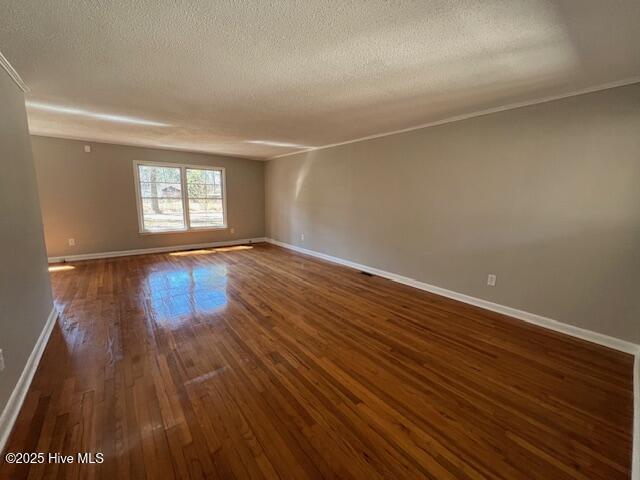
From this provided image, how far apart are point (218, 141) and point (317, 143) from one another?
1763 millimetres

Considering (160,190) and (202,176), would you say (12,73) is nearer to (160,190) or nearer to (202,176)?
(160,190)

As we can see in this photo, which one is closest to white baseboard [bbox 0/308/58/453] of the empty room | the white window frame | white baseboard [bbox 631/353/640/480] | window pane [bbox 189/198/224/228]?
the empty room

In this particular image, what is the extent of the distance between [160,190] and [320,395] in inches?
223

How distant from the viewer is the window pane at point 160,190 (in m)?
5.49

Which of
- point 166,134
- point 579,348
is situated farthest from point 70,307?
point 579,348

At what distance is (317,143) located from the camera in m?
4.79

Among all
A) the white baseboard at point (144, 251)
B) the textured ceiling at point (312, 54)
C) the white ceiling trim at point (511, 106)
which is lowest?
the white baseboard at point (144, 251)

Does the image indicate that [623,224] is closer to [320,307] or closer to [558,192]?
[558,192]

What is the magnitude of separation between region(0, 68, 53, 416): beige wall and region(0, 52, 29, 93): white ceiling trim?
0.05 meters

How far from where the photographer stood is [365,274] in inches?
172

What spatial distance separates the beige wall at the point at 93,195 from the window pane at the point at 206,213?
364 mm

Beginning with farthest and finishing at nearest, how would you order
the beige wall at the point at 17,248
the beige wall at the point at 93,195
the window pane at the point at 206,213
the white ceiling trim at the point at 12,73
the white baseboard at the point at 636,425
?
1. the window pane at the point at 206,213
2. the beige wall at the point at 93,195
3. the white ceiling trim at the point at 12,73
4. the beige wall at the point at 17,248
5. the white baseboard at the point at 636,425

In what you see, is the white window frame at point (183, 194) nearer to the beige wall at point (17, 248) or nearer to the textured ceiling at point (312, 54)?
the textured ceiling at point (312, 54)

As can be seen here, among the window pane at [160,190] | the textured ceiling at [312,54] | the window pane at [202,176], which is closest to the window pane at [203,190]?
the window pane at [202,176]
